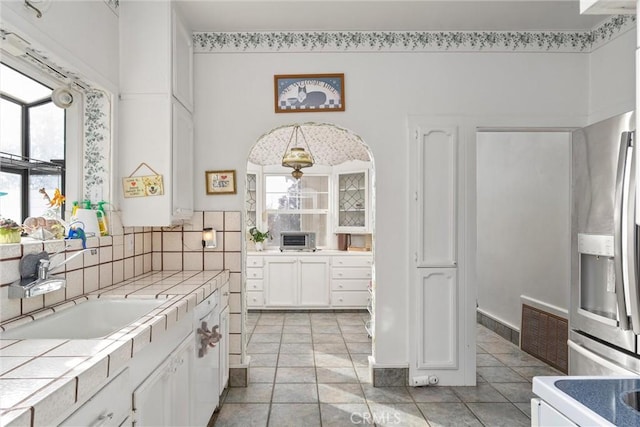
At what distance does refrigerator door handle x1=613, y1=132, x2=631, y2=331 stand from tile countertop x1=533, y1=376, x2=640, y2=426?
31.4 inches

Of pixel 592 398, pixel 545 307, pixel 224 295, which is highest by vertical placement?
pixel 592 398

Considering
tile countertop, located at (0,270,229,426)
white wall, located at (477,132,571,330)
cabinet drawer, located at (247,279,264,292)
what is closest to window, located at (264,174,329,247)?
cabinet drawer, located at (247,279,264,292)

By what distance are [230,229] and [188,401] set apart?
1324mm

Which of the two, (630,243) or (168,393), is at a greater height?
(630,243)

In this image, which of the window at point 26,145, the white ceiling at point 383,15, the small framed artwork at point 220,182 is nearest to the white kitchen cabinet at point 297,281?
the small framed artwork at point 220,182

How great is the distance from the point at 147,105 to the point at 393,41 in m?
1.80

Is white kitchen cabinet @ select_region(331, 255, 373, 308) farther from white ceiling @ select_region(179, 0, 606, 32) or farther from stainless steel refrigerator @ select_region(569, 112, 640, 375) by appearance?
stainless steel refrigerator @ select_region(569, 112, 640, 375)

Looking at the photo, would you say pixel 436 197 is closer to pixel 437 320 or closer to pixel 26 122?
pixel 437 320

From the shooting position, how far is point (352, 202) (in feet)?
17.9

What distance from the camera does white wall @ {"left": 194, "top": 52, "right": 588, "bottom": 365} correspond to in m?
2.89

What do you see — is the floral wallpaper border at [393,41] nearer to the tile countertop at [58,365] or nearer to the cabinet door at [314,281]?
the tile countertop at [58,365]

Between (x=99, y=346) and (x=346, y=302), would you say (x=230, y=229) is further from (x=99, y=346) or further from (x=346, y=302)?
(x=346, y=302)

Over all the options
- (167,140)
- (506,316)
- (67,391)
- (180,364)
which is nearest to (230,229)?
(167,140)

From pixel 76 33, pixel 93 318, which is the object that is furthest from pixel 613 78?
pixel 93 318
